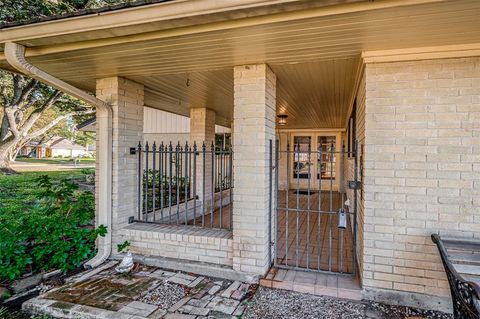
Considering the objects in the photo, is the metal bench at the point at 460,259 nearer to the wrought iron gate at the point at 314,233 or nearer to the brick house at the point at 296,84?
the brick house at the point at 296,84

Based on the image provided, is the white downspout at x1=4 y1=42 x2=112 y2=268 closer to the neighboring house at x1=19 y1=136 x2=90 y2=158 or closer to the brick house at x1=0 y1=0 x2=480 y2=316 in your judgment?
the brick house at x1=0 y1=0 x2=480 y2=316

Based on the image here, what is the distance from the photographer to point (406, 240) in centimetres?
269

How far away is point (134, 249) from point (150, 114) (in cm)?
804

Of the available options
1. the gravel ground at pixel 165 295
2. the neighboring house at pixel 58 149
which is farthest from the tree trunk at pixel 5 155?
the neighboring house at pixel 58 149

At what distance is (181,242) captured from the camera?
3572 millimetres

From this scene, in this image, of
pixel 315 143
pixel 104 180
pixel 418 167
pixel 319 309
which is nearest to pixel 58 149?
pixel 315 143

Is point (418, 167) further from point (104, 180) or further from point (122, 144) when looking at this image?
point (104, 180)

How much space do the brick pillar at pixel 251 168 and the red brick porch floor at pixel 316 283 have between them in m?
0.19

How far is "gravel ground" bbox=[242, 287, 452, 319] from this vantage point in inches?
98.7

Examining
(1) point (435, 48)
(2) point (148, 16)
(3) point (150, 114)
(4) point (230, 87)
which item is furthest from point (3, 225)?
(3) point (150, 114)

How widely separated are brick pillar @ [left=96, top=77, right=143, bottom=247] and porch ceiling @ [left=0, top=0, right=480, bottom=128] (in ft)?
0.66

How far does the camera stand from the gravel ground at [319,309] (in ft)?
8.23

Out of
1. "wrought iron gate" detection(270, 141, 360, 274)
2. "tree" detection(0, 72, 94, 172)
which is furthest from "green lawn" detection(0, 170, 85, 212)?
"wrought iron gate" detection(270, 141, 360, 274)

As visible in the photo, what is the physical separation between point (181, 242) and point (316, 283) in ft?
5.65
